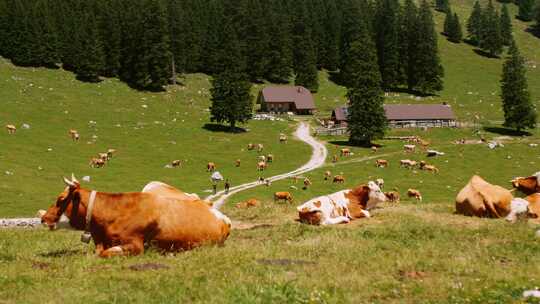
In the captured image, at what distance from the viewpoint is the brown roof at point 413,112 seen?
97.9 meters

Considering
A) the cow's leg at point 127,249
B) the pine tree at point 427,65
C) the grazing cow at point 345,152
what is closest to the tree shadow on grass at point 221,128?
the grazing cow at point 345,152

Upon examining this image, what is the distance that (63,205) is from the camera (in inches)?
471

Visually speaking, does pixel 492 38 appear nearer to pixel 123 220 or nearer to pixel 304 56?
pixel 304 56

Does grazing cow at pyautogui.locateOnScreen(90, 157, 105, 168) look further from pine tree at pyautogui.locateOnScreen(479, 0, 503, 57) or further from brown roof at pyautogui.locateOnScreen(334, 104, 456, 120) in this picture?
pine tree at pyautogui.locateOnScreen(479, 0, 503, 57)

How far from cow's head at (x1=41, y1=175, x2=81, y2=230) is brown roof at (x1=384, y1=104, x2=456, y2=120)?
295ft

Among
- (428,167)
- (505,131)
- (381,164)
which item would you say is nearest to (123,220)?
(381,164)

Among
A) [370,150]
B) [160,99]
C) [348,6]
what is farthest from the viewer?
[348,6]

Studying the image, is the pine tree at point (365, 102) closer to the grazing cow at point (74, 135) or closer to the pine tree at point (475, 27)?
the grazing cow at point (74, 135)

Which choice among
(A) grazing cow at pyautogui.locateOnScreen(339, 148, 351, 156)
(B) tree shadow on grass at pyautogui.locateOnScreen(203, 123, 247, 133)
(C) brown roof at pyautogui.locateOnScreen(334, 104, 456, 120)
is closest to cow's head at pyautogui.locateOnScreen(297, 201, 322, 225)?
(A) grazing cow at pyautogui.locateOnScreen(339, 148, 351, 156)

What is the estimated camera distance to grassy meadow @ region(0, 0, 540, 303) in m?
8.72

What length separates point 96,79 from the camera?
100 meters

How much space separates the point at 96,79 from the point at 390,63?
2920 inches

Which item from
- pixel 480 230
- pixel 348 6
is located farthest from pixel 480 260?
pixel 348 6

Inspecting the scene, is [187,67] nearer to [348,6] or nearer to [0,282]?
[348,6]
